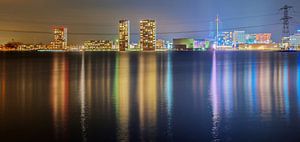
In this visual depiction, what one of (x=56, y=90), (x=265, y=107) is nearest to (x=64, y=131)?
(x=265, y=107)

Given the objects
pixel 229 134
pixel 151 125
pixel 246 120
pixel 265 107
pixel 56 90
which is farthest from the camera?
pixel 56 90

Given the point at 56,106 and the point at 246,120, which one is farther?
the point at 56,106

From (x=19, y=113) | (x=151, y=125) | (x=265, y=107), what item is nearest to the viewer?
(x=151, y=125)

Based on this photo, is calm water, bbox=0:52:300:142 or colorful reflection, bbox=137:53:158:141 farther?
colorful reflection, bbox=137:53:158:141

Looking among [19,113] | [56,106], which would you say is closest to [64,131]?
[19,113]

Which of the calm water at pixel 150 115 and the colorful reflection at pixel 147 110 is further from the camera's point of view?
the colorful reflection at pixel 147 110

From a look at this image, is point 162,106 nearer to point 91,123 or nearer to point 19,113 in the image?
point 91,123

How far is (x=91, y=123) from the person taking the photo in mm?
18141

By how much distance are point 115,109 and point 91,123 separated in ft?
12.1

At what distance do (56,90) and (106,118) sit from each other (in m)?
12.9

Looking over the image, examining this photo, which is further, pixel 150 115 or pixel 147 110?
pixel 147 110

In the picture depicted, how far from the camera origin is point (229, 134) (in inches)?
630

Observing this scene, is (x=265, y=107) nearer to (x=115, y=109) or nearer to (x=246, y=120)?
(x=246, y=120)

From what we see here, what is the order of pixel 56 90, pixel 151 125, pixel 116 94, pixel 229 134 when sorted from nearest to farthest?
pixel 229 134 → pixel 151 125 → pixel 116 94 → pixel 56 90
